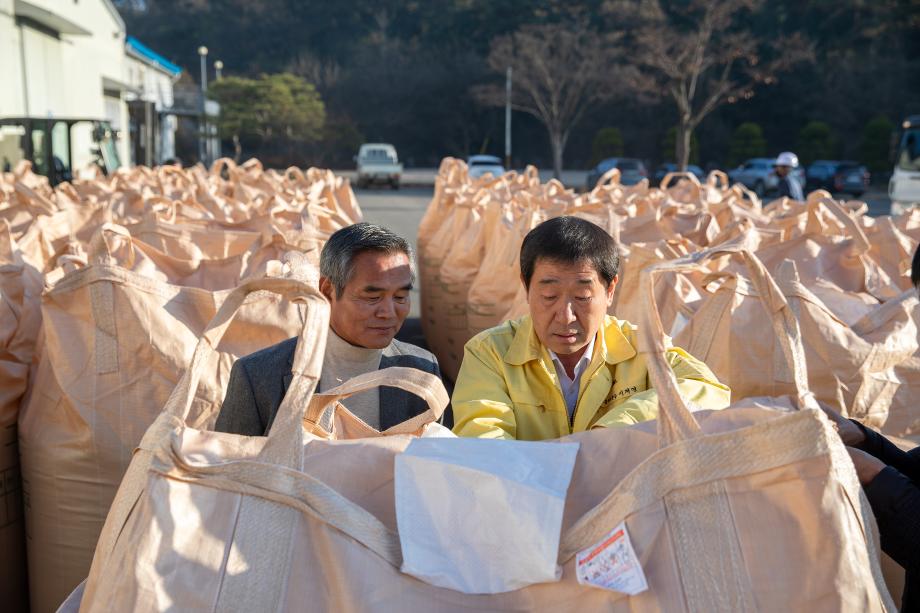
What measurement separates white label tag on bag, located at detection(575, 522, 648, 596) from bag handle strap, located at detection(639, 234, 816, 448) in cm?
14

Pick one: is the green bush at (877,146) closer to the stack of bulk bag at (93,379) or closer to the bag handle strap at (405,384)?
the stack of bulk bag at (93,379)

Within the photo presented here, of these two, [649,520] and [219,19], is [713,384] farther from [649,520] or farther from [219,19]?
[219,19]

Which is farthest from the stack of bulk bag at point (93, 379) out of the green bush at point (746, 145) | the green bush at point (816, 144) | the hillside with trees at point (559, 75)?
the green bush at point (746, 145)

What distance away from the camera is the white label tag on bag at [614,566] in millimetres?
1213

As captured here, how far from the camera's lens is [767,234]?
416 centimetres

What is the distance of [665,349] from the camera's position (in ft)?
4.25

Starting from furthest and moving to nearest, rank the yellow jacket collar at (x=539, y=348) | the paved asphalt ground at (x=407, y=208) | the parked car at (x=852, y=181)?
1. the parked car at (x=852, y=181)
2. the paved asphalt ground at (x=407, y=208)
3. the yellow jacket collar at (x=539, y=348)

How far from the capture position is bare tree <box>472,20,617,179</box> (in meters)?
37.0

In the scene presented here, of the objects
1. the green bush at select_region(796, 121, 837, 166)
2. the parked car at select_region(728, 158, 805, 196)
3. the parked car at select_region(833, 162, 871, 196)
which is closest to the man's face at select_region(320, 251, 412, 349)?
the parked car at select_region(833, 162, 871, 196)

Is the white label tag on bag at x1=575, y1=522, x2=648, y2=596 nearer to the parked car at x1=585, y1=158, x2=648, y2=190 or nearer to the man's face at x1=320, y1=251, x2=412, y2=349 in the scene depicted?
the man's face at x1=320, y1=251, x2=412, y2=349

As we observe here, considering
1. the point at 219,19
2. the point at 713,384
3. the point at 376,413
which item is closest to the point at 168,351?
the point at 376,413

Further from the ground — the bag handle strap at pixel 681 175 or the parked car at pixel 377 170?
the bag handle strap at pixel 681 175

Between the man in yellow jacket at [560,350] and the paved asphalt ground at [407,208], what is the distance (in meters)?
5.13

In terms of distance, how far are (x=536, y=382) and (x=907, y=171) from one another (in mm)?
Answer: 15980
